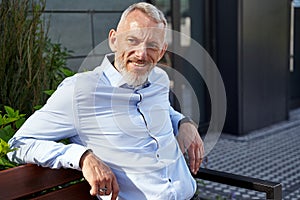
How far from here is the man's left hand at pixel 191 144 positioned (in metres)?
2.18

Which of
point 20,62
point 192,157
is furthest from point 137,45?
point 20,62

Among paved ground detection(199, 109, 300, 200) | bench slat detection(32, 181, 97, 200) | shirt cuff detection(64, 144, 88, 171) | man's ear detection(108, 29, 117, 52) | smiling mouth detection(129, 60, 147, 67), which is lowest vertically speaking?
paved ground detection(199, 109, 300, 200)

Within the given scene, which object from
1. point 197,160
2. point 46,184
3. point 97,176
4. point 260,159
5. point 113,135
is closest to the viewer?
point 97,176

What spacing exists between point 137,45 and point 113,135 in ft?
1.26

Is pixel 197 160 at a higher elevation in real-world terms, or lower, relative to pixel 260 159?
higher

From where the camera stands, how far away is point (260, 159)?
511cm

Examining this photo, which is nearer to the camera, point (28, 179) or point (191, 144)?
point (28, 179)

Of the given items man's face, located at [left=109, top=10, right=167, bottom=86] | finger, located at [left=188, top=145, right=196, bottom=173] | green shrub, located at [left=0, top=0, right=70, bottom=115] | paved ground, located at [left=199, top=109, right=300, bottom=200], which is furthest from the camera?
paved ground, located at [left=199, top=109, right=300, bottom=200]

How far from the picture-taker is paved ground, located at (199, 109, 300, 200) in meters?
4.11

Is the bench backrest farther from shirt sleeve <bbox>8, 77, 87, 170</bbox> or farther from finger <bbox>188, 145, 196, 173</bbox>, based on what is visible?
finger <bbox>188, 145, 196, 173</bbox>

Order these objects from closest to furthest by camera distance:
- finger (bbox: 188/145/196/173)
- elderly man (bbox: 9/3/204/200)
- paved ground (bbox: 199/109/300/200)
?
elderly man (bbox: 9/3/204/200) < finger (bbox: 188/145/196/173) < paved ground (bbox: 199/109/300/200)

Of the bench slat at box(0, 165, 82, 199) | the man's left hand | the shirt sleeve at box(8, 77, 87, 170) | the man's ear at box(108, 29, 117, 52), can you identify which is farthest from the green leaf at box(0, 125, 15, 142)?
the man's left hand

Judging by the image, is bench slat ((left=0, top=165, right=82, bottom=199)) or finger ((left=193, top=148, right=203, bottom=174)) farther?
finger ((left=193, top=148, right=203, bottom=174))

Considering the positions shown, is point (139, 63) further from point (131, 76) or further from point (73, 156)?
point (73, 156)
